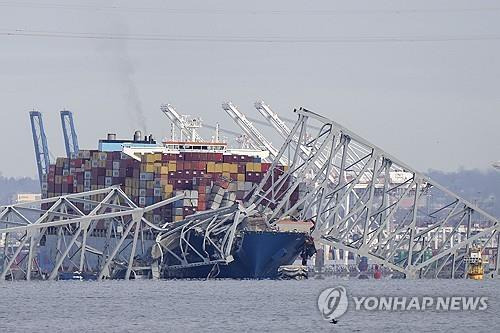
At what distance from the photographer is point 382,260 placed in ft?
442

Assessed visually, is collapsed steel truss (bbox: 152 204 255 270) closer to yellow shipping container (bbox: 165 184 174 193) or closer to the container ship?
the container ship

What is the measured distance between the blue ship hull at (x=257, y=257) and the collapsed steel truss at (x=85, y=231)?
14.9ft

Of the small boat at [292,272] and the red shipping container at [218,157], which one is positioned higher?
the red shipping container at [218,157]

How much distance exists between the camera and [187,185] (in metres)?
144

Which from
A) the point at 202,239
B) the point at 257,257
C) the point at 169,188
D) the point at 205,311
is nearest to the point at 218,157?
the point at 169,188

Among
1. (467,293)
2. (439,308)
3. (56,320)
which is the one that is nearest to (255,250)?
(467,293)

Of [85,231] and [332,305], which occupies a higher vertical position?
[85,231]

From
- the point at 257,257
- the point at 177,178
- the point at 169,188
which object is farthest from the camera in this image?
the point at 177,178

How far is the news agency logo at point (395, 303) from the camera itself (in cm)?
9039

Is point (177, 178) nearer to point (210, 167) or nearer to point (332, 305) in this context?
point (210, 167)

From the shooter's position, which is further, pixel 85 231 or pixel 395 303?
pixel 85 231

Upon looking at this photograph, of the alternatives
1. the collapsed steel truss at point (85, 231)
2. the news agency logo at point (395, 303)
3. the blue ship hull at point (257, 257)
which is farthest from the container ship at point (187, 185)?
the news agency logo at point (395, 303)

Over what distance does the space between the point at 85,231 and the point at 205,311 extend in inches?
1146

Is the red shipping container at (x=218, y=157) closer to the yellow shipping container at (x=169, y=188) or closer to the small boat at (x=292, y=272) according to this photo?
the yellow shipping container at (x=169, y=188)
